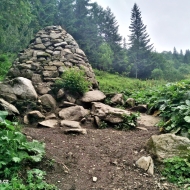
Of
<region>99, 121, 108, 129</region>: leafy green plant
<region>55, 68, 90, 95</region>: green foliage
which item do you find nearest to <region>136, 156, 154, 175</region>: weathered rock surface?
<region>99, 121, 108, 129</region>: leafy green plant

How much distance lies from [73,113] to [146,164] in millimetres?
2973

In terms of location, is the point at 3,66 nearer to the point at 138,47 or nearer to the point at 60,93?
→ the point at 60,93

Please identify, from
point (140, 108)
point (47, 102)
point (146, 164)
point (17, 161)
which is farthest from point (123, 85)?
point (17, 161)

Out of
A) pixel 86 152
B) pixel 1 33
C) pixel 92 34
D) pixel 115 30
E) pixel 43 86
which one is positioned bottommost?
pixel 86 152

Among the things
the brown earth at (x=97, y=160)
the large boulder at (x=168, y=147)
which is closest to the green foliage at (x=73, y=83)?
the brown earth at (x=97, y=160)

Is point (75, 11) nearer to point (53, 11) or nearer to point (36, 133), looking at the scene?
point (53, 11)

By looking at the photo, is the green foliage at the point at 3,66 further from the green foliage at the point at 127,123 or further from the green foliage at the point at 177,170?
the green foliage at the point at 177,170

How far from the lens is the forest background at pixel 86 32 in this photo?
10.9 m

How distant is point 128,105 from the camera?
7.18 m

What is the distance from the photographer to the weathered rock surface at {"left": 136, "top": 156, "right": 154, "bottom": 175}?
287cm

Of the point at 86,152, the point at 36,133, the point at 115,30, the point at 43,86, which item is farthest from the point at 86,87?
the point at 115,30

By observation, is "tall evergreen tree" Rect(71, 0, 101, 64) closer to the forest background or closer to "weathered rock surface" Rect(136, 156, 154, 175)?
the forest background

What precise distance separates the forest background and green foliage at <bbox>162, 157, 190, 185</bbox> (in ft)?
31.5

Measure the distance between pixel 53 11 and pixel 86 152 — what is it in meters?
25.0
